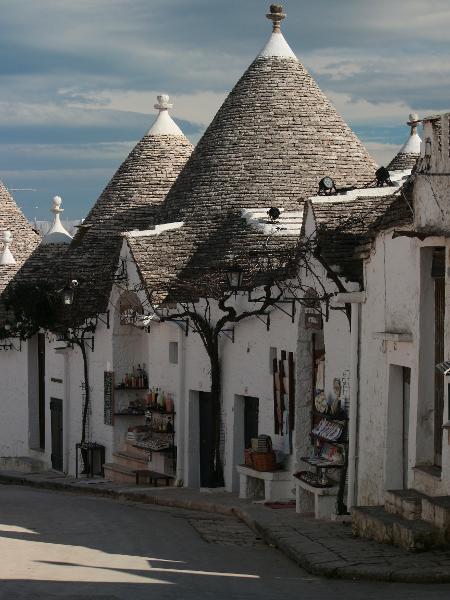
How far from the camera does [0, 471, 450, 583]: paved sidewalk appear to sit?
1301cm

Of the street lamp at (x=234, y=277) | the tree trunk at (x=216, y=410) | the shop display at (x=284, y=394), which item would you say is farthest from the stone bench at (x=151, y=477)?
the street lamp at (x=234, y=277)

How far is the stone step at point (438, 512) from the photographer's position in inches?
535

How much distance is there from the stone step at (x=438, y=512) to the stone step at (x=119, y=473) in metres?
12.1

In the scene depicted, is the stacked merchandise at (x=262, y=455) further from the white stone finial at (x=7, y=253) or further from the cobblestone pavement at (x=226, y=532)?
the white stone finial at (x=7, y=253)

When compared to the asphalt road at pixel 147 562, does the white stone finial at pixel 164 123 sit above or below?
above

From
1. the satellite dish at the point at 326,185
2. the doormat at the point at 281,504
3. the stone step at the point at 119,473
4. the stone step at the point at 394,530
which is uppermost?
the satellite dish at the point at 326,185

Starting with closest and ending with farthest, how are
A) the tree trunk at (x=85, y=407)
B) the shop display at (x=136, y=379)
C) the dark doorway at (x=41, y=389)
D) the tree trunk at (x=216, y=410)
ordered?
the tree trunk at (x=216, y=410), the shop display at (x=136, y=379), the tree trunk at (x=85, y=407), the dark doorway at (x=41, y=389)

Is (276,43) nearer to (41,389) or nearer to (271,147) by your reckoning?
(271,147)

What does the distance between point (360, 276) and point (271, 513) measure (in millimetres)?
3327

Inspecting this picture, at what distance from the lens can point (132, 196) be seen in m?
29.9

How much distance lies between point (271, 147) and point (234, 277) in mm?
4567

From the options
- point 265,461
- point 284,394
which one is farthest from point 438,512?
point 284,394

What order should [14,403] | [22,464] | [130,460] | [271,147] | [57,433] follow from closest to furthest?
1. [271,147]
2. [130,460]
3. [57,433]
4. [22,464]
5. [14,403]

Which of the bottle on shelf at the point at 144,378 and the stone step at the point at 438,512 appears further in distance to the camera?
the bottle on shelf at the point at 144,378
